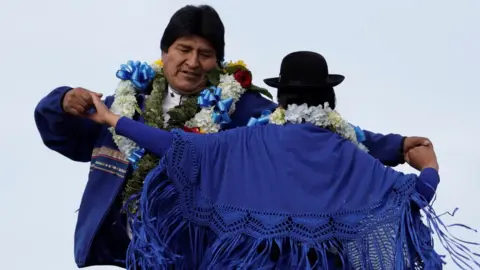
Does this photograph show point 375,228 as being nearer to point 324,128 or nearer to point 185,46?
point 324,128

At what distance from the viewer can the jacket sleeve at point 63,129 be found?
490cm

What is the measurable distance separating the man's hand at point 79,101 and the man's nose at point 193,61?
41 centimetres

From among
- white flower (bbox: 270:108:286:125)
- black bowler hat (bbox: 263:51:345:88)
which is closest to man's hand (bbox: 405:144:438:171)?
black bowler hat (bbox: 263:51:345:88)

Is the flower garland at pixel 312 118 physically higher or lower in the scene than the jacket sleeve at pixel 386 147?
higher

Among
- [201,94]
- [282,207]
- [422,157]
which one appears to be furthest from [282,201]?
[201,94]

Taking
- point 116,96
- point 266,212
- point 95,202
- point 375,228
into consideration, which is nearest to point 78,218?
point 95,202

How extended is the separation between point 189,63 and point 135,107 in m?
0.28

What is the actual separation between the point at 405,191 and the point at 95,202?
1.23 m

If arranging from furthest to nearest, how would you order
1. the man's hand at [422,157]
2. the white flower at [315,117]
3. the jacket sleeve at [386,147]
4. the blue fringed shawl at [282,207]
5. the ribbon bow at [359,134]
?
the jacket sleeve at [386,147], the ribbon bow at [359,134], the man's hand at [422,157], the white flower at [315,117], the blue fringed shawl at [282,207]

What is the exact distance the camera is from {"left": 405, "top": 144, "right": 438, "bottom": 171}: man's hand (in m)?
4.72

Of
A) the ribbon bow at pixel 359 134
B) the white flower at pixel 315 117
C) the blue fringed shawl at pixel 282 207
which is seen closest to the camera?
the blue fringed shawl at pixel 282 207

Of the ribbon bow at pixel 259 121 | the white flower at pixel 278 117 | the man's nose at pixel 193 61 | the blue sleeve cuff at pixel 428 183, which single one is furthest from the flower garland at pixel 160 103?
the blue sleeve cuff at pixel 428 183

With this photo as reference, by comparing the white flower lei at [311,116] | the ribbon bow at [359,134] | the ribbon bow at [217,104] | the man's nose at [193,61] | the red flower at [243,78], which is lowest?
the ribbon bow at [359,134]

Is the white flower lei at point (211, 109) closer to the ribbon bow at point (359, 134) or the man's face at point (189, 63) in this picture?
the man's face at point (189, 63)
